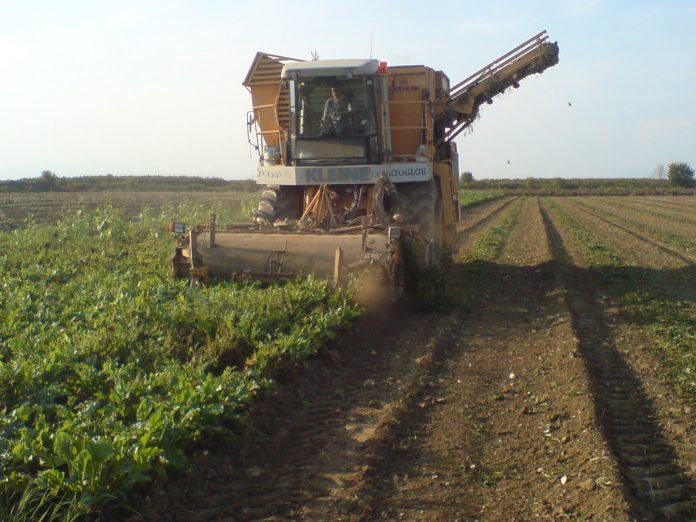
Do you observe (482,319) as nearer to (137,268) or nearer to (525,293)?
Result: (525,293)

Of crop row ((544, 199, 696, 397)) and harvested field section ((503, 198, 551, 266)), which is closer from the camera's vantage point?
crop row ((544, 199, 696, 397))

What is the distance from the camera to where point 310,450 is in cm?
520

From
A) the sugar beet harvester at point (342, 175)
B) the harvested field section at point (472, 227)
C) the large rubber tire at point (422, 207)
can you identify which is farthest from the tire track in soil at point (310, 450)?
the harvested field section at point (472, 227)

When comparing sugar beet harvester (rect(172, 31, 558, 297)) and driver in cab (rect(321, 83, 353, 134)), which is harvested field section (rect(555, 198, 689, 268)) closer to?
sugar beet harvester (rect(172, 31, 558, 297))

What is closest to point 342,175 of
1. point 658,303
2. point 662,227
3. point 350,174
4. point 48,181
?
point 350,174

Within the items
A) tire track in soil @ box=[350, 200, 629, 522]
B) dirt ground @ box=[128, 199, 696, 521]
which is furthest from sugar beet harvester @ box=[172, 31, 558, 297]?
tire track in soil @ box=[350, 200, 629, 522]

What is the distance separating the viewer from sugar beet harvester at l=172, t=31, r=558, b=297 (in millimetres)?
9594

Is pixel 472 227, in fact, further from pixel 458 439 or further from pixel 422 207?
pixel 458 439

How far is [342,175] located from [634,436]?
250 inches

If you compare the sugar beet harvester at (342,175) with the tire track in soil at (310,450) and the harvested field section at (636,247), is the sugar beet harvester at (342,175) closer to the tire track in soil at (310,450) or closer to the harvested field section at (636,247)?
the tire track in soil at (310,450)

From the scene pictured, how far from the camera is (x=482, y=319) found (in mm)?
9539

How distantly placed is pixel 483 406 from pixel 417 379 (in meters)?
0.78

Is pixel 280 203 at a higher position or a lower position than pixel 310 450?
higher

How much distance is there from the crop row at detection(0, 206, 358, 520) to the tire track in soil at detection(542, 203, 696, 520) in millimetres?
2340
